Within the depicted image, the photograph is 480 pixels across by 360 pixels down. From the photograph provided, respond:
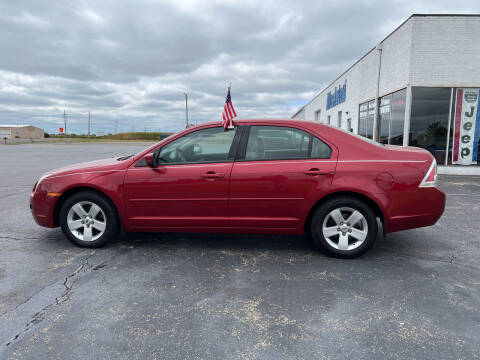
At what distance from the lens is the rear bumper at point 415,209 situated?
12.8 ft

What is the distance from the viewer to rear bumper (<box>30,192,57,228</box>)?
4379mm

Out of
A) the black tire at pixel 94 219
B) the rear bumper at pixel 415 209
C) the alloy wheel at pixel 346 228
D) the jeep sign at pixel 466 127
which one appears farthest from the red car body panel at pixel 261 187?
the jeep sign at pixel 466 127

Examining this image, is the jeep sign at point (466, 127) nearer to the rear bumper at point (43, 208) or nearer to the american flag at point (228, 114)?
the american flag at point (228, 114)

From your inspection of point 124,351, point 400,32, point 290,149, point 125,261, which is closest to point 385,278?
point 290,149

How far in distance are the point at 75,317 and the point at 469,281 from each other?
3612 millimetres

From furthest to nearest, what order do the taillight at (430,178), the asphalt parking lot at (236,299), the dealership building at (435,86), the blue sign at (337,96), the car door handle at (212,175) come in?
1. the blue sign at (337,96)
2. the dealership building at (435,86)
3. the car door handle at (212,175)
4. the taillight at (430,178)
5. the asphalt parking lot at (236,299)

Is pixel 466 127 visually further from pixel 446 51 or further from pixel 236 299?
pixel 236 299

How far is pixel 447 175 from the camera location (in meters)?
12.1

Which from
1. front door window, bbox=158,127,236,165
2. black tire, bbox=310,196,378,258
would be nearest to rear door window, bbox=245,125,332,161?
front door window, bbox=158,127,236,165

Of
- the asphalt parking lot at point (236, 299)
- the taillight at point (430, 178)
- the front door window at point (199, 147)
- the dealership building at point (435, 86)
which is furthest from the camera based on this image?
the dealership building at point (435, 86)

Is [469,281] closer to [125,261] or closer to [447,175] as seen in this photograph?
[125,261]

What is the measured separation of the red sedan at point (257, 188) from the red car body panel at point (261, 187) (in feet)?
0.04

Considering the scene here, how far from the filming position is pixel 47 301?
3.04m

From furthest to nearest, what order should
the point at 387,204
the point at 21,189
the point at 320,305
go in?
the point at 21,189, the point at 387,204, the point at 320,305
